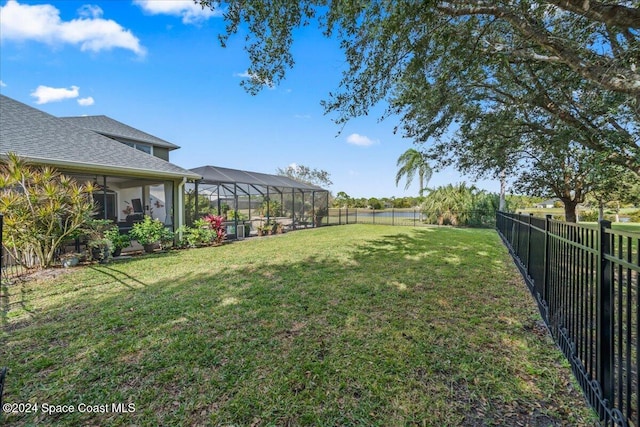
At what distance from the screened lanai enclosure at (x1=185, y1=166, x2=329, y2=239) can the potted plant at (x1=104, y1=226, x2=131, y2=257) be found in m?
3.14

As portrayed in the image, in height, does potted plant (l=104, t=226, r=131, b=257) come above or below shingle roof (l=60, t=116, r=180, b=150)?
below

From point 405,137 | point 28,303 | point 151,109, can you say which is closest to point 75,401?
point 28,303

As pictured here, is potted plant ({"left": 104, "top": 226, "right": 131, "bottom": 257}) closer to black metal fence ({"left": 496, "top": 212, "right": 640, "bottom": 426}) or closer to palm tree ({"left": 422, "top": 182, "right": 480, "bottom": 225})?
black metal fence ({"left": 496, "top": 212, "right": 640, "bottom": 426})

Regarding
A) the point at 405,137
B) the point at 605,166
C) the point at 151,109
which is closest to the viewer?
the point at 605,166

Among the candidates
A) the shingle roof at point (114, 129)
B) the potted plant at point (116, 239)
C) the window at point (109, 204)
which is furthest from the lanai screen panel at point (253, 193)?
A: the shingle roof at point (114, 129)

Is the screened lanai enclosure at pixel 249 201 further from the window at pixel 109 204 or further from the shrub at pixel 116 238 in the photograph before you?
the shrub at pixel 116 238

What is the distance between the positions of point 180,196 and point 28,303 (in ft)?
20.9

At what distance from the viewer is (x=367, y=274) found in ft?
19.2

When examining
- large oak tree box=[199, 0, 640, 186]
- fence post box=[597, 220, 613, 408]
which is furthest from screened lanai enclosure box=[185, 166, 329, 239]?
fence post box=[597, 220, 613, 408]

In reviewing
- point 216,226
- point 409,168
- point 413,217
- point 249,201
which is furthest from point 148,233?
point 409,168

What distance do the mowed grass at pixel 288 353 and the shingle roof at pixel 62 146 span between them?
11.8 feet

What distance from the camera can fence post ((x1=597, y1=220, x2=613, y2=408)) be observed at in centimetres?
186

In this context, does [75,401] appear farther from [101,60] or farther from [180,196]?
[101,60]

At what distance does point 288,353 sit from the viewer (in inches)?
113
